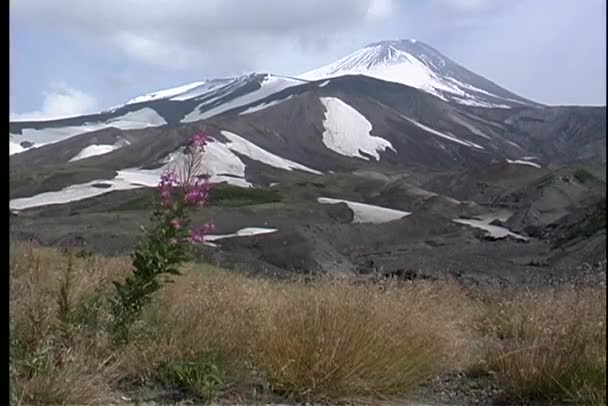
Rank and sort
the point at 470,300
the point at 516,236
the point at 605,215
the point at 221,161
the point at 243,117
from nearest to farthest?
the point at 470,300 < the point at 605,215 < the point at 516,236 < the point at 221,161 < the point at 243,117

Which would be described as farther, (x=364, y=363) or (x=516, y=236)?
(x=516, y=236)

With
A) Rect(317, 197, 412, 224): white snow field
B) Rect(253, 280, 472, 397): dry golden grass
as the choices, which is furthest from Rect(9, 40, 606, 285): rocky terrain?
Rect(253, 280, 472, 397): dry golden grass

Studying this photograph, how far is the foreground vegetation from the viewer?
4.66 m

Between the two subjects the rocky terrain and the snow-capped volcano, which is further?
the snow-capped volcano

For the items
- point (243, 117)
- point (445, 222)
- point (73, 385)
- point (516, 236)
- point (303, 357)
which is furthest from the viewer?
point (243, 117)

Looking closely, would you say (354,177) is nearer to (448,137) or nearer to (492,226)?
(492,226)

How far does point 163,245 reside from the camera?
Answer: 5047 mm

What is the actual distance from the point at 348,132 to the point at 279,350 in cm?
10846

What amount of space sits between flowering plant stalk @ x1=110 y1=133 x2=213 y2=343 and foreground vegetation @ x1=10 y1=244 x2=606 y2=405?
0.46 ft

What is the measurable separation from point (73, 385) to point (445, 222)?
3842 cm

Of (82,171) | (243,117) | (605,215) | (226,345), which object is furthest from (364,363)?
(243,117)

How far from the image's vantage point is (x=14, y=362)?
175 inches

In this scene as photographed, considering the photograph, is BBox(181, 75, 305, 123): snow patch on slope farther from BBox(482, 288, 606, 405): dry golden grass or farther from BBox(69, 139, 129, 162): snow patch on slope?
BBox(482, 288, 606, 405): dry golden grass

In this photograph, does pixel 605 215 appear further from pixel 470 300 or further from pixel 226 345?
pixel 226 345
